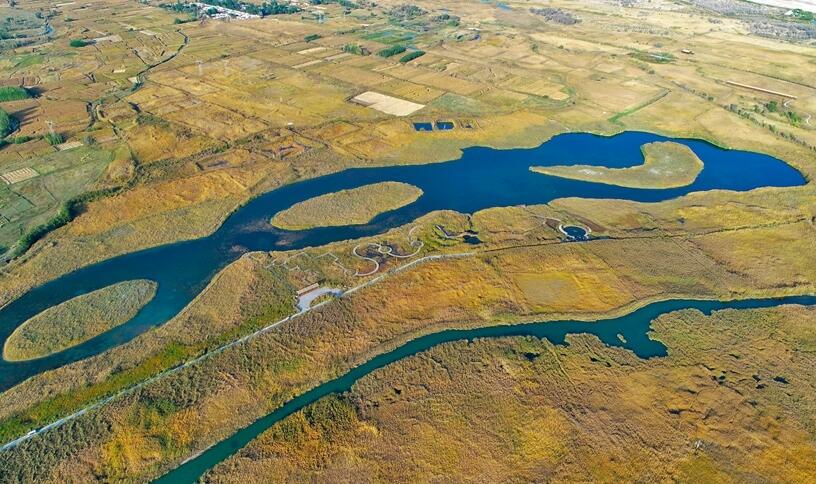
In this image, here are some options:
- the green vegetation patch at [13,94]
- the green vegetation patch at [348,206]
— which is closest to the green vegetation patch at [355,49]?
the green vegetation patch at [13,94]

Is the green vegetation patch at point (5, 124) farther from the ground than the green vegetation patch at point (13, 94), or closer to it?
closer to it

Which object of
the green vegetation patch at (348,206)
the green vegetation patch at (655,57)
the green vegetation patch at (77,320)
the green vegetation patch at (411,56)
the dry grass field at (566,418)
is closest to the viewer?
the dry grass field at (566,418)

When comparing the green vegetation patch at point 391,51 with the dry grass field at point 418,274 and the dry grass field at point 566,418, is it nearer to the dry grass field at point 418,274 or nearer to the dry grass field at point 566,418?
the dry grass field at point 418,274

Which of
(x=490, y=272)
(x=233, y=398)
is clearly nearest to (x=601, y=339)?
(x=490, y=272)

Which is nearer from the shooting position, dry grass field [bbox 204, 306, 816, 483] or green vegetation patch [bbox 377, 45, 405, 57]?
dry grass field [bbox 204, 306, 816, 483]

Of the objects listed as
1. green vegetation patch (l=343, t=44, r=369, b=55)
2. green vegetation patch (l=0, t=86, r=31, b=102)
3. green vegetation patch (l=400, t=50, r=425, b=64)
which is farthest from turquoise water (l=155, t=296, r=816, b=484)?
green vegetation patch (l=343, t=44, r=369, b=55)

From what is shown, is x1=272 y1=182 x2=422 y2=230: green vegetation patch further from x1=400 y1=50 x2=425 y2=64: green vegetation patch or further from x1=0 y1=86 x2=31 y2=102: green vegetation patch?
x1=0 y1=86 x2=31 y2=102: green vegetation patch

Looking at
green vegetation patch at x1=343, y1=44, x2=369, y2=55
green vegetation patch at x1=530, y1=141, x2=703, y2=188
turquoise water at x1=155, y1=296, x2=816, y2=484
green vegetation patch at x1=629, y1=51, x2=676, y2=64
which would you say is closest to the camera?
turquoise water at x1=155, y1=296, x2=816, y2=484

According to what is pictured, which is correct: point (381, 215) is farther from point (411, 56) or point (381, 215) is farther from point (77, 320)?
point (411, 56)
